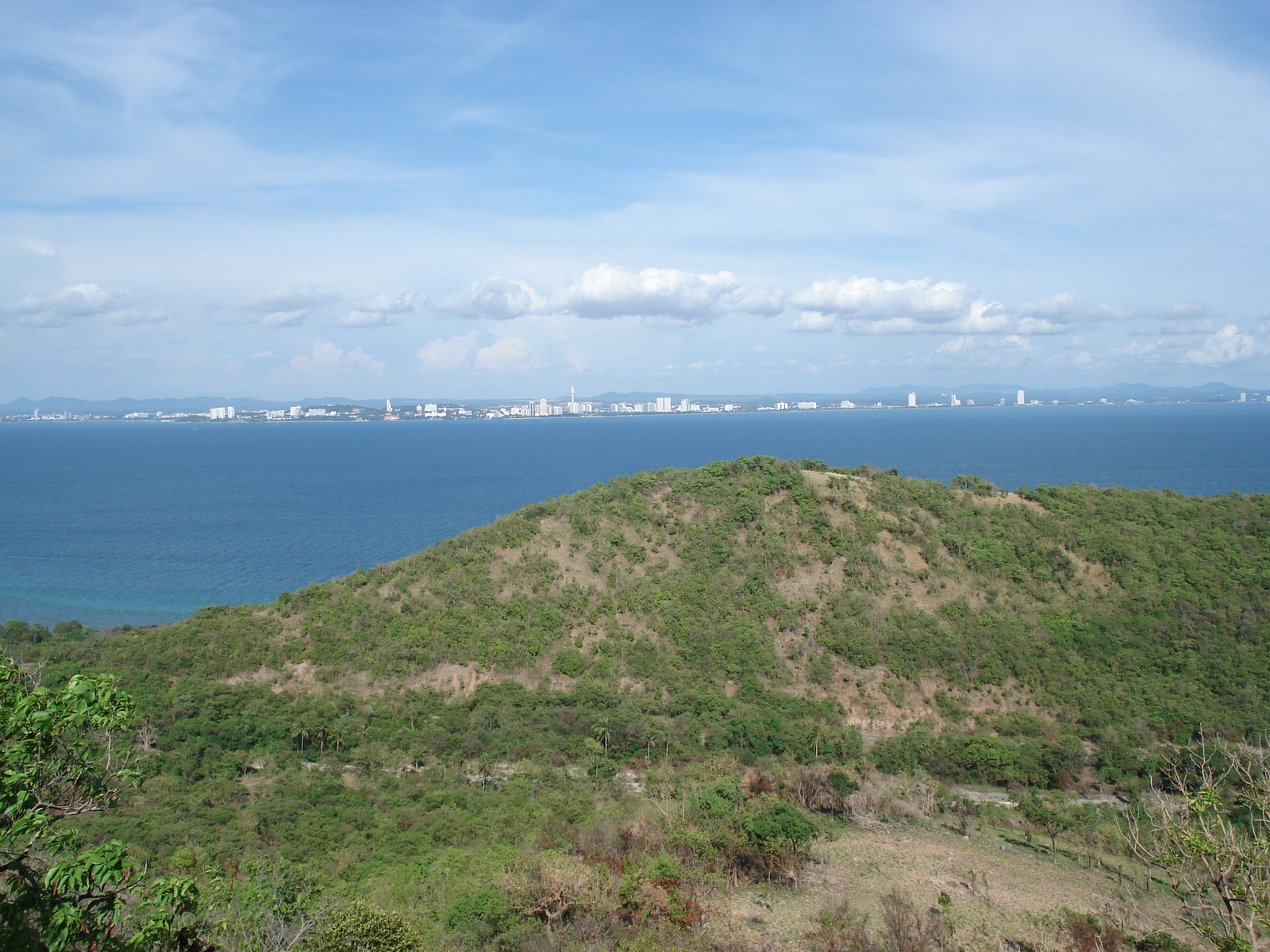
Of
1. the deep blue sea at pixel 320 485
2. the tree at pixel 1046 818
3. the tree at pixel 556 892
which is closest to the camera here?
the tree at pixel 556 892

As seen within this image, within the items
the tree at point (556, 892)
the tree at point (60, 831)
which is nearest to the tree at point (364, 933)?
the tree at point (556, 892)

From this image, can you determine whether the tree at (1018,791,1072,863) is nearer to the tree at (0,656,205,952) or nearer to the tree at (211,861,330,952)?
the tree at (211,861,330,952)

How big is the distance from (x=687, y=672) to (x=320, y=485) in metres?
89.7

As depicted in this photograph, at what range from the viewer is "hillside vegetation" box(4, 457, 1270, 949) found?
2503 cm

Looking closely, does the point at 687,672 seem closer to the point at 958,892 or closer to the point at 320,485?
the point at 958,892

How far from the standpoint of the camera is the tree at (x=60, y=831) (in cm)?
744

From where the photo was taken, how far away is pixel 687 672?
37.8m

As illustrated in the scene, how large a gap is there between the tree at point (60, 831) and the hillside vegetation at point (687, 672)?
41.7 feet

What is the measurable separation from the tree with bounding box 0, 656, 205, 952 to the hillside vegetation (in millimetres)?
12718

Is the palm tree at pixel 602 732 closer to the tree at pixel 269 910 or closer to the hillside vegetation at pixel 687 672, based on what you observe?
the hillside vegetation at pixel 687 672

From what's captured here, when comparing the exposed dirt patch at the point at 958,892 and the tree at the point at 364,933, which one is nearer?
the tree at the point at 364,933

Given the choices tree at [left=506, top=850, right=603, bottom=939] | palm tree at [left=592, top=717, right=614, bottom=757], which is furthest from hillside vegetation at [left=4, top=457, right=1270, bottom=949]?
tree at [left=506, top=850, right=603, bottom=939]

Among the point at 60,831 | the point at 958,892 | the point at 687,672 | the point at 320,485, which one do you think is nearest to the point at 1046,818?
the point at 958,892

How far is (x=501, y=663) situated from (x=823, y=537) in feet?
64.5
